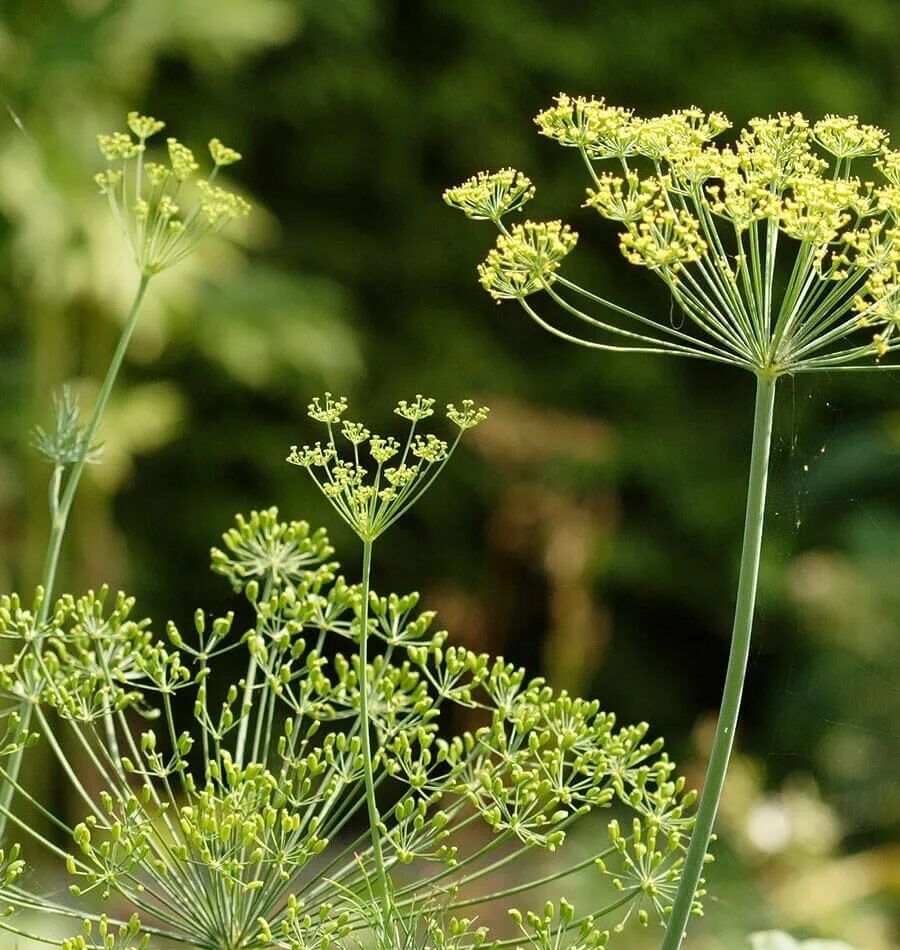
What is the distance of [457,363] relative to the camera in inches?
197

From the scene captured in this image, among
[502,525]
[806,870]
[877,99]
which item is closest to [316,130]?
[502,525]

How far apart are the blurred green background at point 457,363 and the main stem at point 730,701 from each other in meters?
3.58

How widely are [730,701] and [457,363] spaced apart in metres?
4.65

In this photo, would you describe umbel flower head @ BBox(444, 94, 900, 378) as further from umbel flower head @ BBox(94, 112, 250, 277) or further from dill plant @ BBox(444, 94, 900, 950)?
umbel flower head @ BBox(94, 112, 250, 277)

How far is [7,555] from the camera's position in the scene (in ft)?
13.9

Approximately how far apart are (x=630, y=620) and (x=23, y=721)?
4.83 m

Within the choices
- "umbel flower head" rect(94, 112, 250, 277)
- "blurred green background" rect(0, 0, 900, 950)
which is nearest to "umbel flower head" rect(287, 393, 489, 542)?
"umbel flower head" rect(94, 112, 250, 277)

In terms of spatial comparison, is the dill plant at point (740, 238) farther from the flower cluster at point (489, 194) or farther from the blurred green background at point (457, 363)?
the blurred green background at point (457, 363)

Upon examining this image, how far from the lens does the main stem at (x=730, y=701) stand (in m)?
0.39

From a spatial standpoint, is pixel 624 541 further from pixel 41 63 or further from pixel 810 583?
pixel 41 63

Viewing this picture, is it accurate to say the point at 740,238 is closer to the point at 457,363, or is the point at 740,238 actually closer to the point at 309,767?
the point at 309,767

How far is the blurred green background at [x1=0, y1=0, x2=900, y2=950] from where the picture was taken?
4008mm

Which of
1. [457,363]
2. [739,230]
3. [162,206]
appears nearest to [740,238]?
[739,230]

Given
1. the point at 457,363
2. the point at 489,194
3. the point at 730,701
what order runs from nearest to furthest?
the point at 730,701 < the point at 489,194 < the point at 457,363
